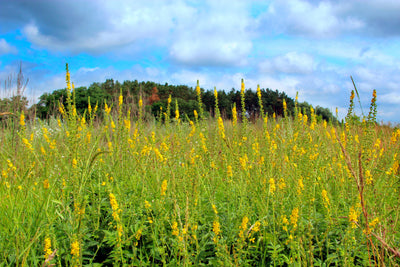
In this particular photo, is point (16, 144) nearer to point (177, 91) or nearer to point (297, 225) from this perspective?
point (297, 225)

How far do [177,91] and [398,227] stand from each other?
19.0 meters

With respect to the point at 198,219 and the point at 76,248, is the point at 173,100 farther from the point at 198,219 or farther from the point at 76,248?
the point at 76,248

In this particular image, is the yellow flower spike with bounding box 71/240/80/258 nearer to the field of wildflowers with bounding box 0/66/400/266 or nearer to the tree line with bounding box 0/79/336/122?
the field of wildflowers with bounding box 0/66/400/266

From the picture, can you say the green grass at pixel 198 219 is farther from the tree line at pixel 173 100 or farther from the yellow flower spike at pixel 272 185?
the tree line at pixel 173 100

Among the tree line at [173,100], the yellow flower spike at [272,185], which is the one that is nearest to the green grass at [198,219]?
the yellow flower spike at [272,185]

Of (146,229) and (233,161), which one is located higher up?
(233,161)

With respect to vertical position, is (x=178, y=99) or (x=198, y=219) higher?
(x=178, y=99)

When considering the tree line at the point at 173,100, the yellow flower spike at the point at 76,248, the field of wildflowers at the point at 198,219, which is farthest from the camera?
the tree line at the point at 173,100

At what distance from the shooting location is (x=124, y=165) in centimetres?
359

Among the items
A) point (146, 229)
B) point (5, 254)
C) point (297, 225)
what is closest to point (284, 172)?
point (297, 225)

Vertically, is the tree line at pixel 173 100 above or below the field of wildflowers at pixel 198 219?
above

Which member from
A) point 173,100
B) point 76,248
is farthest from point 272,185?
point 173,100

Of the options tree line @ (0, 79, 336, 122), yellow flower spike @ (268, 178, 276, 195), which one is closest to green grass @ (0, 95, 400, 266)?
yellow flower spike @ (268, 178, 276, 195)

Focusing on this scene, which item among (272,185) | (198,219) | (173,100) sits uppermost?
(173,100)
